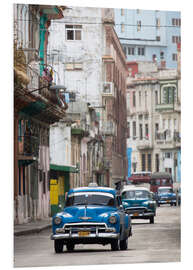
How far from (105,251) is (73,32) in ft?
18.3

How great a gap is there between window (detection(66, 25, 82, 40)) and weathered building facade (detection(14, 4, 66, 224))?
1.27 feet

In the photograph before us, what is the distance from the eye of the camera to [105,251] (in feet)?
107

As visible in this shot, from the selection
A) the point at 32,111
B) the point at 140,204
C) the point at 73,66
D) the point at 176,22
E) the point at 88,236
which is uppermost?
the point at 176,22

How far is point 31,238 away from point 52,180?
1.84 metres

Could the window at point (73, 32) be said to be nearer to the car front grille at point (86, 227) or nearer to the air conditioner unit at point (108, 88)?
the air conditioner unit at point (108, 88)

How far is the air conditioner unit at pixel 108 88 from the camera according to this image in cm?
3616

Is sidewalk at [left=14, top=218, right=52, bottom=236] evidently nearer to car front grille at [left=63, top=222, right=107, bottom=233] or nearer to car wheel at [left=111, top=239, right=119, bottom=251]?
car wheel at [left=111, top=239, right=119, bottom=251]

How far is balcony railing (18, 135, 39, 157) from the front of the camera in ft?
121

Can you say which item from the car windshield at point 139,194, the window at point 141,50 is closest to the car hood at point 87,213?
the window at point 141,50

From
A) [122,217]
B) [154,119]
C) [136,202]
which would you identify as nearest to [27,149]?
[154,119]

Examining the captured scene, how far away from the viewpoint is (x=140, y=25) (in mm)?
34719

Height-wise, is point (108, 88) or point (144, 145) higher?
point (108, 88)

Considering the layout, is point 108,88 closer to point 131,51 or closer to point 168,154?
point 131,51
